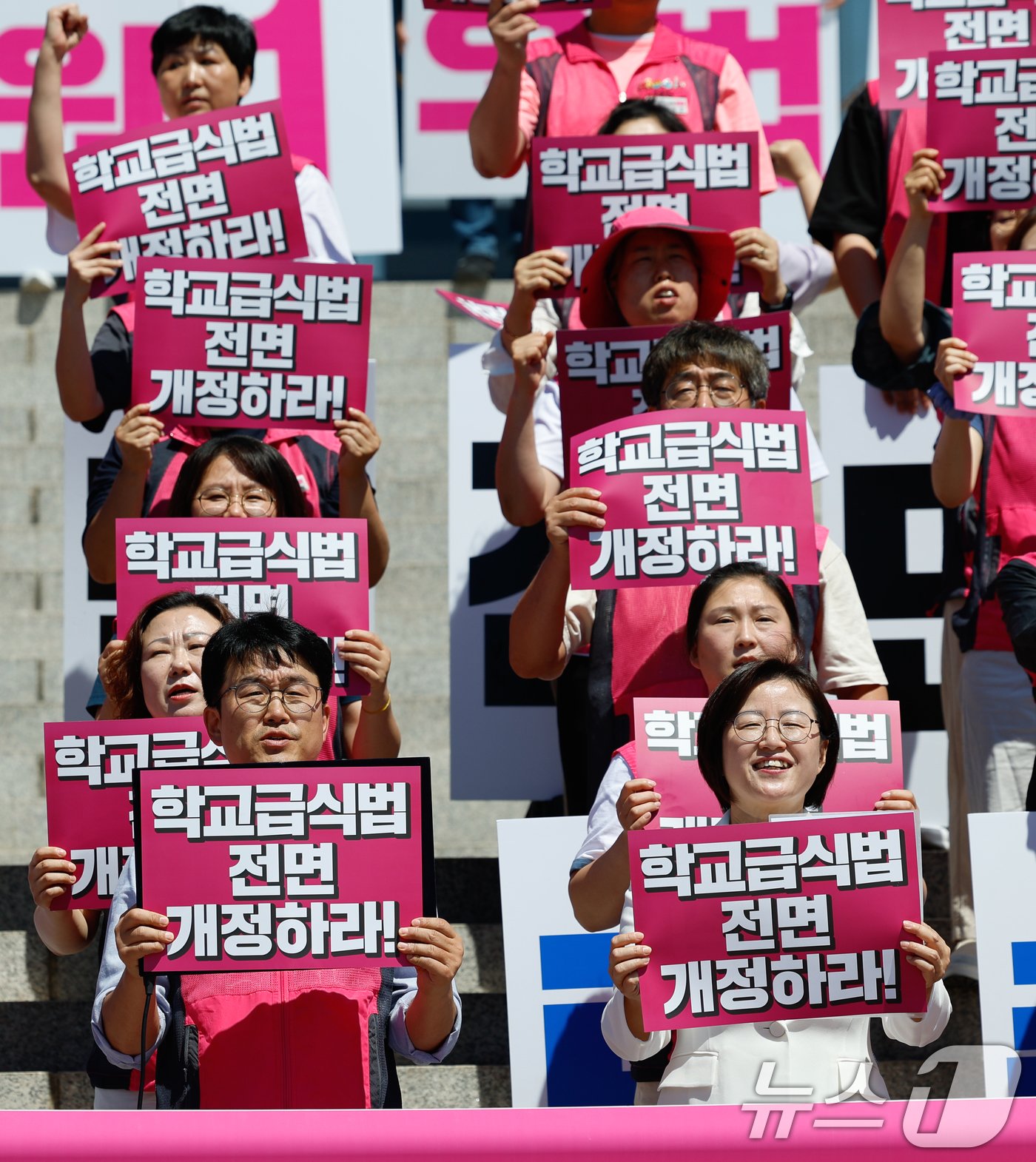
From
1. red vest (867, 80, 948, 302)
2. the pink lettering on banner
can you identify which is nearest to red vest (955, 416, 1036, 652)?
red vest (867, 80, 948, 302)

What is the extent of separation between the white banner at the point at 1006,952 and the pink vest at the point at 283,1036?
4.19ft

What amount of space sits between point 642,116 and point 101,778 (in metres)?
2.63

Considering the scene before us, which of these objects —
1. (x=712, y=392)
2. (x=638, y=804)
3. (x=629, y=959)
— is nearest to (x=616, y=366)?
(x=712, y=392)

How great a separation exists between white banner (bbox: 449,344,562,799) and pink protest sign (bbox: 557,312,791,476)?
951 millimetres

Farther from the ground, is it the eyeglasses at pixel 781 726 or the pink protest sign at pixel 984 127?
the pink protest sign at pixel 984 127

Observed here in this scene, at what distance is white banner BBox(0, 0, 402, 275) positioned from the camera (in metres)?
7.65

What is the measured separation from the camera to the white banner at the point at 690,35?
787 cm

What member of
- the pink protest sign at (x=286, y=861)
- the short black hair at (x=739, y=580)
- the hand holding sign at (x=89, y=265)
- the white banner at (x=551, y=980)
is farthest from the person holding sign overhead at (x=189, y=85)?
the pink protest sign at (x=286, y=861)

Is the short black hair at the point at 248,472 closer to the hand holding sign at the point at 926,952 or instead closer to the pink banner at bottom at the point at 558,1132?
the hand holding sign at the point at 926,952

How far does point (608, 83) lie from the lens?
6203 millimetres

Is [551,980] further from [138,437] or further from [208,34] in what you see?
[208,34]

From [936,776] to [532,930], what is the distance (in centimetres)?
198

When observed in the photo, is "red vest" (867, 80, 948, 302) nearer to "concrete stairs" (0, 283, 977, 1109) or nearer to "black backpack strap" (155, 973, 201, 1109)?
"concrete stairs" (0, 283, 977, 1109)

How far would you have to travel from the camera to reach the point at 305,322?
532 centimetres
